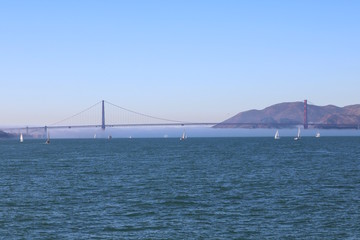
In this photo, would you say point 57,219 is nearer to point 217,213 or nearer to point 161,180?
point 217,213

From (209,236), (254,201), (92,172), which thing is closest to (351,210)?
(254,201)

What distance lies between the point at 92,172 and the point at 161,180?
14354 mm

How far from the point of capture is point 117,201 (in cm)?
4012

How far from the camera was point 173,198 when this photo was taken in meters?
41.6

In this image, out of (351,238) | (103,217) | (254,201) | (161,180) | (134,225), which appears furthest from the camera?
(161,180)

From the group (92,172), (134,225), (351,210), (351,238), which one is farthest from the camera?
(92,172)

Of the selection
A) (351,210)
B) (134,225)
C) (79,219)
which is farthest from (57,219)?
(351,210)

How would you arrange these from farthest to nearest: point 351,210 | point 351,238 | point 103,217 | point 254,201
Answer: point 254,201, point 351,210, point 103,217, point 351,238

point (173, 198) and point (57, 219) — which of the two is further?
point (173, 198)

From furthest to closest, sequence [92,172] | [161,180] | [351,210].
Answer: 1. [92,172]
2. [161,180]
3. [351,210]

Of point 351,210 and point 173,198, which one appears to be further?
point 173,198

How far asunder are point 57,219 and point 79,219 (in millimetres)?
1388

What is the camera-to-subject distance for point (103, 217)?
33188 millimetres

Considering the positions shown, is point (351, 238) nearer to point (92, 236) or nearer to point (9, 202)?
point (92, 236)
